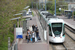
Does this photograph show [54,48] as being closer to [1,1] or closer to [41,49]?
[41,49]

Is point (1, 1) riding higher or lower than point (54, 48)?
higher

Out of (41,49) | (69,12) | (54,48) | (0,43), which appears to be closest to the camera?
(0,43)

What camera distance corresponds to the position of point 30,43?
1655 cm

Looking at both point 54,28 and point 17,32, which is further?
point 54,28

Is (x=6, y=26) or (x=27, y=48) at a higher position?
(x=6, y=26)

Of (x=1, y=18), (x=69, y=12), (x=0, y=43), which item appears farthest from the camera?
(x=69, y=12)

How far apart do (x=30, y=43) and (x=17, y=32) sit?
2804mm

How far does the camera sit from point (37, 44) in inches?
645

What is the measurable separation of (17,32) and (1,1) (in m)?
3.60

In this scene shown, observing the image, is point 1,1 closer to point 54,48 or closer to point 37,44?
point 37,44

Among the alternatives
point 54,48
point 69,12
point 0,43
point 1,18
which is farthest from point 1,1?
point 69,12

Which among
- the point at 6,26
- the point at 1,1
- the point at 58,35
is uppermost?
the point at 1,1

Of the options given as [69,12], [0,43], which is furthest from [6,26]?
[69,12]

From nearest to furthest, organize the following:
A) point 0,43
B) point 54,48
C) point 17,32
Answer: point 0,43 < point 17,32 < point 54,48
